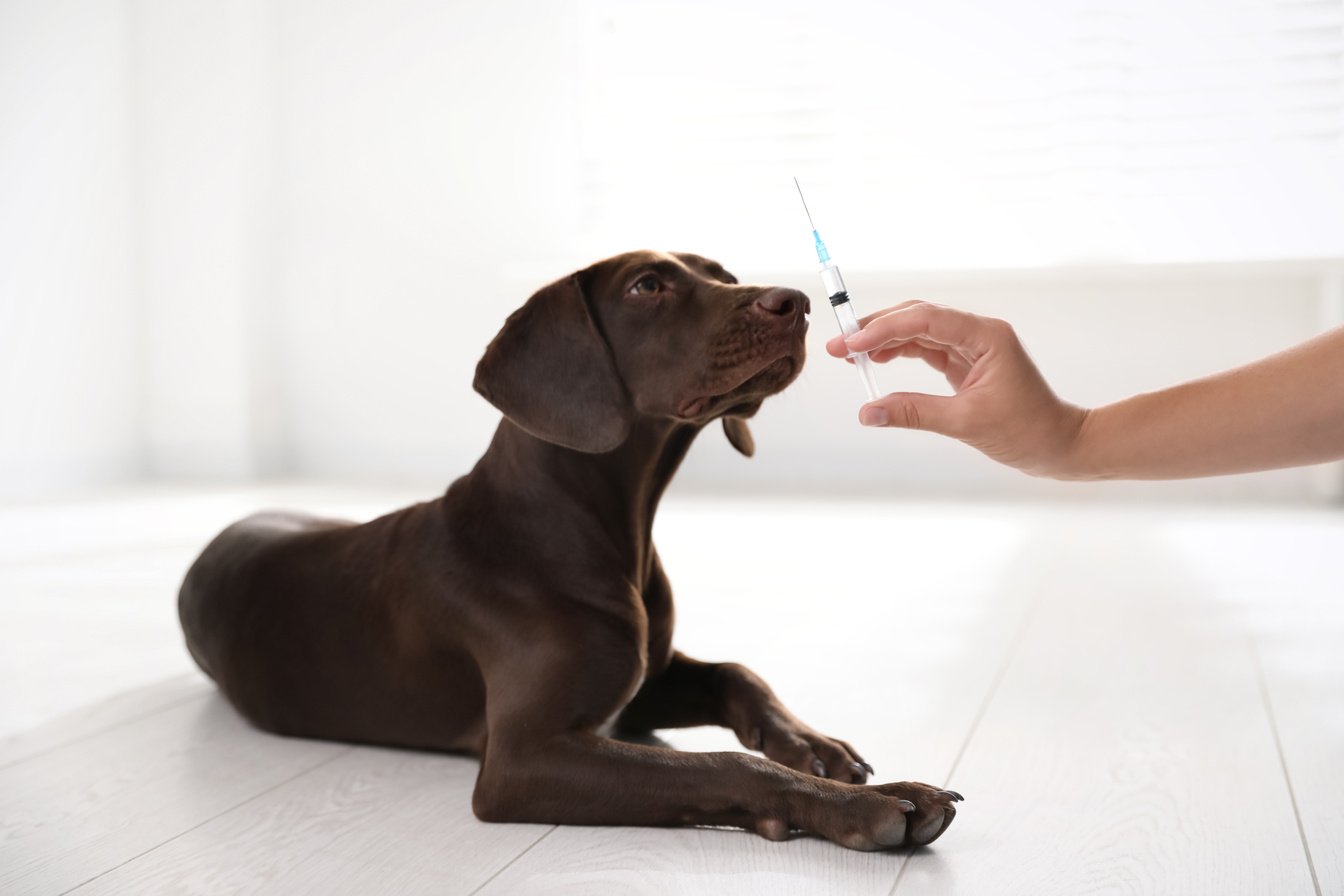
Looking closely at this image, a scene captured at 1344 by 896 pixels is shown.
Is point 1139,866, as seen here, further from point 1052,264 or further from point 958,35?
point 958,35

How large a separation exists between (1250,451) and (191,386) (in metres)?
6.00

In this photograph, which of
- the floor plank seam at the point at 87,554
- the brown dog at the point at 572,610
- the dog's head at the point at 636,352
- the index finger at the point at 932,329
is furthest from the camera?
the floor plank seam at the point at 87,554

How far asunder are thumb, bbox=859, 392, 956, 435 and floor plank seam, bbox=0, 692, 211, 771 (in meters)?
1.42

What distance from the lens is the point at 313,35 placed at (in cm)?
670

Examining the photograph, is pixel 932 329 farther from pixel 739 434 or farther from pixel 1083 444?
pixel 739 434

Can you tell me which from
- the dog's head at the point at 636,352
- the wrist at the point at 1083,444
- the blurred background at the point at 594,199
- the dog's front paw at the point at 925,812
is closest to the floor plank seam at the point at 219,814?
the dog's head at the point at 636,352

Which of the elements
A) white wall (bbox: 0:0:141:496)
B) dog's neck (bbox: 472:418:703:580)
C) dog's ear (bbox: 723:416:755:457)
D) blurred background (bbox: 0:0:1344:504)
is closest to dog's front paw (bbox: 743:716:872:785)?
dog's neck (bbox: 472:418:703:580)

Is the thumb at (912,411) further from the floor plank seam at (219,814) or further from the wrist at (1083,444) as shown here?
the floor plank seam at (219,814)

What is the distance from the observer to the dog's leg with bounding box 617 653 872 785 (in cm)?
182

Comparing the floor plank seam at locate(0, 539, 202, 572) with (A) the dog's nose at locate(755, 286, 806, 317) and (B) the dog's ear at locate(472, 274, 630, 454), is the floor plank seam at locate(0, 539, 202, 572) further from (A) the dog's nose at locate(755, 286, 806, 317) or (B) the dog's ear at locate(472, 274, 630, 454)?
(A) the dog's nose at locate(755, 286, 806, 317)

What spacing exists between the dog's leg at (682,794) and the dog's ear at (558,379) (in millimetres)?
413

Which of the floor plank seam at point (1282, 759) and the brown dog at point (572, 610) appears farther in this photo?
the brown dog at point (572, 610)

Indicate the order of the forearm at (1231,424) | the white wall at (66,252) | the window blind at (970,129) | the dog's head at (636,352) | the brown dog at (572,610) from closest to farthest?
the forearm at (1231,424) → the brown dog at (572,610) → the dog's head at (636,352) → the window blind at (970,129) → the white wall at (66,252)

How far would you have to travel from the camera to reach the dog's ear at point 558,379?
181 cm
